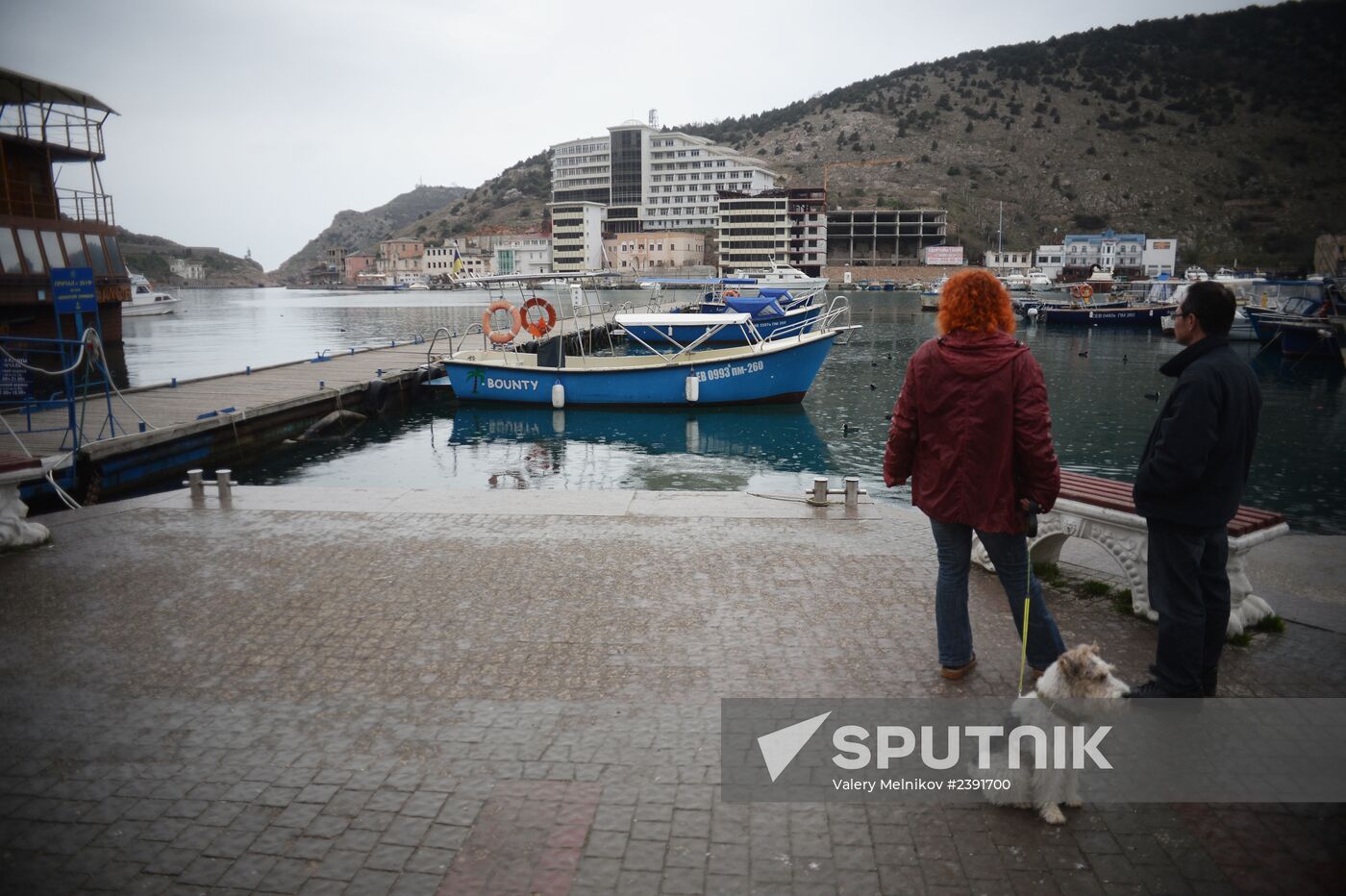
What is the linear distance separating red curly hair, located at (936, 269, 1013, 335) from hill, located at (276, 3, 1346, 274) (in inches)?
5120

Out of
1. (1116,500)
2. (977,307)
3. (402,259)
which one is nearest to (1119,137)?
(402,259)

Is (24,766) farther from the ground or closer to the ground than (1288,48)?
closer to the ground

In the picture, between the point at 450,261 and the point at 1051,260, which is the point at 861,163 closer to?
the point at 1051,260

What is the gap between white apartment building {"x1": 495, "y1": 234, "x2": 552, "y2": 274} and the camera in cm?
13112

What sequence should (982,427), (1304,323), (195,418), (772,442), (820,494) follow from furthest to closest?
1. (1304,323)
2. (772,442)
3. (195,418)
4. (820,494)
5. (982,427)

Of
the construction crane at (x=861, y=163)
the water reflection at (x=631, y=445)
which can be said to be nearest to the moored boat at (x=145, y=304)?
the water reflection at (x=631, y=445)

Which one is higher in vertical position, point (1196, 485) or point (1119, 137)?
point (1119, 137)

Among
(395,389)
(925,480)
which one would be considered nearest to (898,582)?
(925,480)

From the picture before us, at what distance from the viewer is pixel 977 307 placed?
145 inches

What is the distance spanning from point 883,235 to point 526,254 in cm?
5838

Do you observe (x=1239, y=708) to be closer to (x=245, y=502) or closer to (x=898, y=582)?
(x=898, y=582)

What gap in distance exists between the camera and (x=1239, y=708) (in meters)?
3.69

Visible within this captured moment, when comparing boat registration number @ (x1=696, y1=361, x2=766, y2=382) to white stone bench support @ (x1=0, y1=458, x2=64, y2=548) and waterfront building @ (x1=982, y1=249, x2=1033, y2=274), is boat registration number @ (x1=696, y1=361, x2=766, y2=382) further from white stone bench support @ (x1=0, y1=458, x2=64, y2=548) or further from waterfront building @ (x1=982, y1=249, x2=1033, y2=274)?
waterfront building @ (x1=982, y1=249, x2=1033, y2=274)

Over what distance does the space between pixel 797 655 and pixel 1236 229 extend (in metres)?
144
